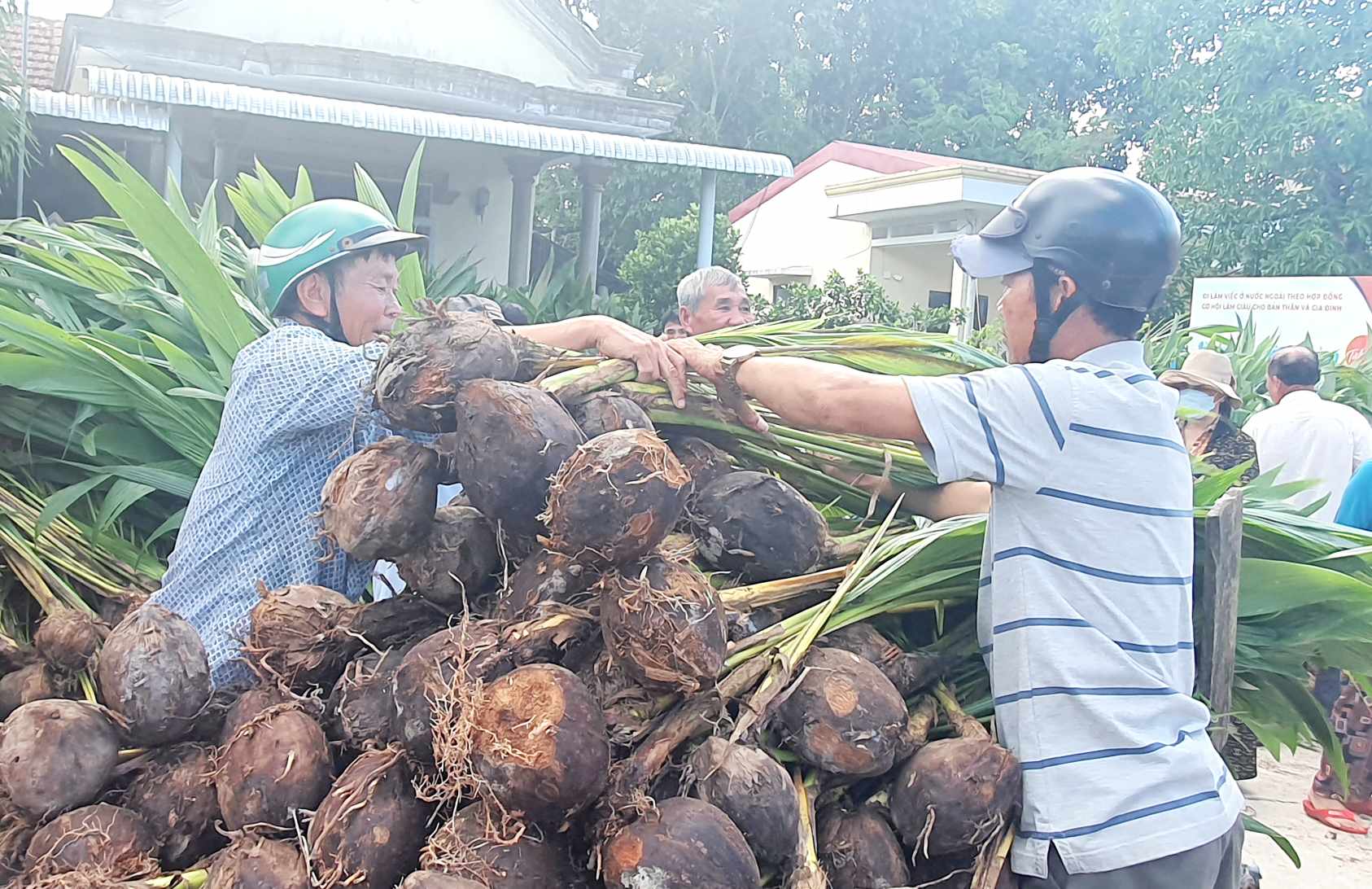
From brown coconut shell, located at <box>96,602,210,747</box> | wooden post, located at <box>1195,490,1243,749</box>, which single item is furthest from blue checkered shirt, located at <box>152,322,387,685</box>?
wooden post, located at <box>1195,490,1243,749</box>

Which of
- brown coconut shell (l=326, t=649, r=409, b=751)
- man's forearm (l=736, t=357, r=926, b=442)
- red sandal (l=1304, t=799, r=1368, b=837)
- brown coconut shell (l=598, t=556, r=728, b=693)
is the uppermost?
man's forearm (l=736, t=357, r=926, b=442)

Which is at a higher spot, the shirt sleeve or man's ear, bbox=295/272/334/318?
man's ear, bbox=295/272/334/318

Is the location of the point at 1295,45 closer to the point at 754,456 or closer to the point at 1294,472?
the point at 1294,472

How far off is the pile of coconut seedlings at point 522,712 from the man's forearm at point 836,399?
14 centimetres

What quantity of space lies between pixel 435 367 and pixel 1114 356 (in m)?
1.11

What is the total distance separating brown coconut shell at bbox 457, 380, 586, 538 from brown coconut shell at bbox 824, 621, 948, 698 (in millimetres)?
536

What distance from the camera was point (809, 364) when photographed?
6.02ft

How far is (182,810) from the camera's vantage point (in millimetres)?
1656

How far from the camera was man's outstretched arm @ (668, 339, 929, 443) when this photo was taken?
175cm

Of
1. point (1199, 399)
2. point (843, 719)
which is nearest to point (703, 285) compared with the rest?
point (1199, 399)

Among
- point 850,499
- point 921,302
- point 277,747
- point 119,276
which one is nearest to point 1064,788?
point 850,499

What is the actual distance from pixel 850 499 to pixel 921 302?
18.6 meters

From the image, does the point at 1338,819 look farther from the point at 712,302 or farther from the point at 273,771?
the point at 273,771

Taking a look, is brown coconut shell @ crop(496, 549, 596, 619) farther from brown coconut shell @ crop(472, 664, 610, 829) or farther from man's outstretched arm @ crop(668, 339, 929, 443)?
man's outstretched arm @ crop(668, 339, 929, 443)
